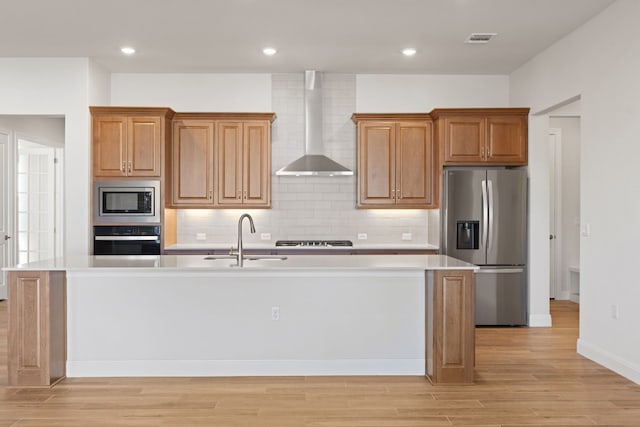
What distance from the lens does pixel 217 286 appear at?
13.7 feet

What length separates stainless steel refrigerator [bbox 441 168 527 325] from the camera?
6.05m

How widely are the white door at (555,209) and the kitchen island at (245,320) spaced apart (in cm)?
417

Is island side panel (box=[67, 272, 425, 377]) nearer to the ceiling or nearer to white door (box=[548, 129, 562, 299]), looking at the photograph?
the ceiling

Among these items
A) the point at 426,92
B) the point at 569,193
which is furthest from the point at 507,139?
the point at 569,193

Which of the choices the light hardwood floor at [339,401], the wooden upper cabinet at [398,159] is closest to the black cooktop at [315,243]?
the wooden upper cabinet at [398,159]

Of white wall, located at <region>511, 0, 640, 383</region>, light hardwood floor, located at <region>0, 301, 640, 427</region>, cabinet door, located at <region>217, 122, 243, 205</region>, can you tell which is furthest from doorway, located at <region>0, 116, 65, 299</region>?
white wall, located at <region>511, 0, 640, 383</region>

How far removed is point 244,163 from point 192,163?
575 mm

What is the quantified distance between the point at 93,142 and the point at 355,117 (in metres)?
2.85

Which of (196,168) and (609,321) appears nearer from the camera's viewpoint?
(609,321)

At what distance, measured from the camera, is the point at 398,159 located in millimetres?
6367

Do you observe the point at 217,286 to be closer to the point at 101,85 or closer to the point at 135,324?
the point at 135,324

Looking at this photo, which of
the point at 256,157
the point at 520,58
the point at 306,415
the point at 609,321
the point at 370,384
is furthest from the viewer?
the point at 256,157

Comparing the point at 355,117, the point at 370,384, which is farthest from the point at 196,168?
the point at 370,384

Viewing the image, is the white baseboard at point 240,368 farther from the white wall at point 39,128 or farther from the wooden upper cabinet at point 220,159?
the white wall at point 39,128
